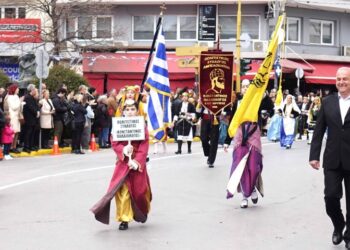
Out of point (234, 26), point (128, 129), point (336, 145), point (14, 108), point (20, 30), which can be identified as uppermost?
point (234, 26)

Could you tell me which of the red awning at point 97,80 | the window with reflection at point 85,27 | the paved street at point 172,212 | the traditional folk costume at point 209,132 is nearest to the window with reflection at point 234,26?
the red awning at point 97,80

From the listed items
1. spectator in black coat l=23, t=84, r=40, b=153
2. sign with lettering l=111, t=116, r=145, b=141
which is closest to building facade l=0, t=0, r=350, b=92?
spectator in black coat l=23, t=84, r=40, b=153

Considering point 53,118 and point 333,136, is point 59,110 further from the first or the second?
point 333,136

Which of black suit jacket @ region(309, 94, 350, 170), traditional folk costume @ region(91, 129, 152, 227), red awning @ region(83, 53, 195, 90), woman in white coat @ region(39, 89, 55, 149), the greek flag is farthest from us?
red awning @ region(83, 53, 195, 90)

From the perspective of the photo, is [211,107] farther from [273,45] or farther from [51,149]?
[51,149]

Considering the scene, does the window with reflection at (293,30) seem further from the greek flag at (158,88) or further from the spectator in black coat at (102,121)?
the greek flag at (158,88)

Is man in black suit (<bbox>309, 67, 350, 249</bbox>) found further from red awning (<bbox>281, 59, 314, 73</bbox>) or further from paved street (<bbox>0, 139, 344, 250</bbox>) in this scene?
red awning (<bbox>281, 59, 314, 73</bbox>)

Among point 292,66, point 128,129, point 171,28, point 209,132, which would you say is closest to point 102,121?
point 209,132

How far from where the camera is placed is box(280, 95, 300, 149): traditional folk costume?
928 inches

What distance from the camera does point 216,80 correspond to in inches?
661

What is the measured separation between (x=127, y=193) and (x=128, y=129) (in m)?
0.82

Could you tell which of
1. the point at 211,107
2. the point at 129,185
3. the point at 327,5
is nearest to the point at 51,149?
the point at 211,107

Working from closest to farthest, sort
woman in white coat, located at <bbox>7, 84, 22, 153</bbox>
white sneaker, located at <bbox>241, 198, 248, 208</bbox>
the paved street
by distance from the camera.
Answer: the paved street
white sneaker, located at <bbox>241, 198, 248, 208</bbox>
woman in white coat, located at <bbox>7, 84, 22, 153</bbox>

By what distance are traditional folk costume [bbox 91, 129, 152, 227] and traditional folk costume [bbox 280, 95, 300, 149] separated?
14.6 m
